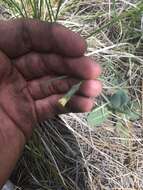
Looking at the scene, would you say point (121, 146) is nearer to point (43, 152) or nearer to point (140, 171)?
point (140, 171)

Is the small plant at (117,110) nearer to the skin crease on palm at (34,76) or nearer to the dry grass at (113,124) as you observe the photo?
the dry grass at (113,124)

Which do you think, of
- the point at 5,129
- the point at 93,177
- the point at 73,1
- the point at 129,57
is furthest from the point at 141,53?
the point at 5,129

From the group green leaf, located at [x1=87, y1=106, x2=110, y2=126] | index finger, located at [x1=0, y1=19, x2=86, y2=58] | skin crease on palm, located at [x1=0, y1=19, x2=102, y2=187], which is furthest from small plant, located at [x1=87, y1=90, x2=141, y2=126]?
index finger, located at [x1=0, y1=19, x2=86, y2=58]

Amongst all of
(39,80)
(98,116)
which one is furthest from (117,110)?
(39,80)

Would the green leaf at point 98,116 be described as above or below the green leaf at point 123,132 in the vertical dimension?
above

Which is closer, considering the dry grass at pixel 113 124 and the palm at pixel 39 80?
the palm at pixel 39 80

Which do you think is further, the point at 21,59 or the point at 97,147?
the point at 97,147

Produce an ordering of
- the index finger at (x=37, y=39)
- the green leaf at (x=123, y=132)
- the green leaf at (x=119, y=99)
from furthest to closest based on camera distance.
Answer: the green leaf at (x=123, y=132) < the green leaf at (x=119, y=99) < the index finger at (x=37, y=39)

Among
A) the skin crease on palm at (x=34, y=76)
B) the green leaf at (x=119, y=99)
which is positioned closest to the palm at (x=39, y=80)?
the skin crease on palm at (x=34, y=76)

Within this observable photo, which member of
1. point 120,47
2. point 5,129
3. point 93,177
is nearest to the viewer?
point 5,129
